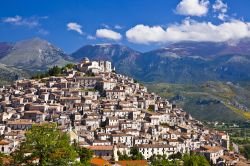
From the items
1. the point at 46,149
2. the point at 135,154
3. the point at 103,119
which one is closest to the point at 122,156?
the point at 135,154

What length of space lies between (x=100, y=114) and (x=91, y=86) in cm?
2331

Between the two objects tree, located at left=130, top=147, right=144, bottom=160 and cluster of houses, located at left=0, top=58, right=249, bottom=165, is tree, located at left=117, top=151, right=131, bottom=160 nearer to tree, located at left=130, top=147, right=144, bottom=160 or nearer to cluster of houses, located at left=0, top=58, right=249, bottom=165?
cluster of houses, located at left=0, top=58, right=249, bottom=165

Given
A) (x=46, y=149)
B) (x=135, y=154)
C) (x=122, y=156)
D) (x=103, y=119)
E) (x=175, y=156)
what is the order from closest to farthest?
(x=46, y=149), (x=122, y=156), (x=135, y=154), (x=175, y=156), (x=103, y=119)

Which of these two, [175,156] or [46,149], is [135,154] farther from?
[46,149]

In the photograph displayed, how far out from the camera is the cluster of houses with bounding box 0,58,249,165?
89375mm

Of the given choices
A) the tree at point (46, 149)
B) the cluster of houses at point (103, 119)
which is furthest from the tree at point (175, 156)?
the tree at point (46, 149)

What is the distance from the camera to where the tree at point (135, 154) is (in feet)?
278

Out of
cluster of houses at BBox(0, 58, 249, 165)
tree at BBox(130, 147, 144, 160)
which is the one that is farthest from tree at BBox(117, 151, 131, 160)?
tree at BBox(130, 147, 144, 160)

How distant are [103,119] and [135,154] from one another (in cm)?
1546

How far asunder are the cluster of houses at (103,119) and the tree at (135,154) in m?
0.96

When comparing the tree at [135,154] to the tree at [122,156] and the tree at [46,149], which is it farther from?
the tree at [46,149]

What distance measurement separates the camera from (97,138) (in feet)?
298

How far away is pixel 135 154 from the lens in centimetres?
8681

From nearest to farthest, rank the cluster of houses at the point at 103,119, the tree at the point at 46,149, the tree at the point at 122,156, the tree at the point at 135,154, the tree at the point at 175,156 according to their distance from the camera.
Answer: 1. the tree at the point at 46,149
2. the tree at the point at 122,156
3. the tree at the point at 135,154
4. the cluster of houses at the point at 103,119
5. the tree at the point at 175,156
